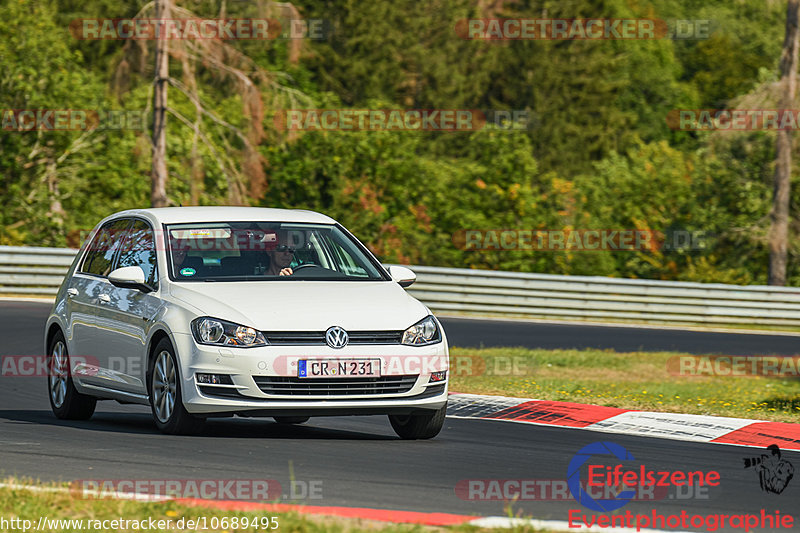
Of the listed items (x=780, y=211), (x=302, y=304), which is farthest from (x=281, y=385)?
(x=780, y=211)

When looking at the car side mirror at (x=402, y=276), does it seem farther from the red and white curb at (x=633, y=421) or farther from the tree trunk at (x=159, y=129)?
the tree trunk at (x=159, y=129)

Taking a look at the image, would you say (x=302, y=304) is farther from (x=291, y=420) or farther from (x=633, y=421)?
(x=633, y=421)

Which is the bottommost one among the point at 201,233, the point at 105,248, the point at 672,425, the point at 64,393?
the point at 672,425

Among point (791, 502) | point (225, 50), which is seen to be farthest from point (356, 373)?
point (225, 50)

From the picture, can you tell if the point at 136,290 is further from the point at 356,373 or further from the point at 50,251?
the point at 50,251

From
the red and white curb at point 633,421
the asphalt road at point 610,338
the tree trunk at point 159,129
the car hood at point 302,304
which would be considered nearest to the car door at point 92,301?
the car hood at point 302,304

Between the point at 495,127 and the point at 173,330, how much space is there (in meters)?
41.8

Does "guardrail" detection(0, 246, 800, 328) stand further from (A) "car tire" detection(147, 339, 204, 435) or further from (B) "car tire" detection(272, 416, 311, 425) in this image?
(A) "car tire" detection(147, 339, 204, 435)

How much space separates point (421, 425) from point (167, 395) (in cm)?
185

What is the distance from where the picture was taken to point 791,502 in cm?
779

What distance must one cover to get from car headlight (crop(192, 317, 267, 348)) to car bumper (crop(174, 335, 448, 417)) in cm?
5

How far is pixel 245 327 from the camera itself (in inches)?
367

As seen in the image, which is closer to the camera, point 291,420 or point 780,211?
point 291,420

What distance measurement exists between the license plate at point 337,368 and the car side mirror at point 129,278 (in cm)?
154
